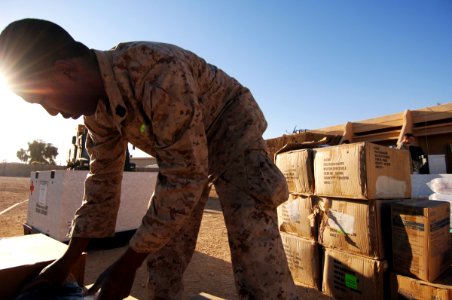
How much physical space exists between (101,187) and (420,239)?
6.97 ft

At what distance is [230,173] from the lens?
1243 millimetres

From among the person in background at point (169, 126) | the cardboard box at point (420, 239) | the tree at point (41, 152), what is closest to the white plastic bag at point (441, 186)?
the cardboard box at point (420, 239)

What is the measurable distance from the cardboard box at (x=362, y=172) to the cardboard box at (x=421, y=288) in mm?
611

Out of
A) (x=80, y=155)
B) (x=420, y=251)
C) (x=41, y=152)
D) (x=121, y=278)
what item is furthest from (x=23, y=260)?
(x=41, y=152)

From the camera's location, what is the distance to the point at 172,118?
97 centimetres

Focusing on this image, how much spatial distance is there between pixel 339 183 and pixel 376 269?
68 cm

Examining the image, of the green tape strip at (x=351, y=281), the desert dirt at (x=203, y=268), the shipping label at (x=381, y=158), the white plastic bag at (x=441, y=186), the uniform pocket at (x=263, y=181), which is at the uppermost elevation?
the shipping label at (x=381, y=158)

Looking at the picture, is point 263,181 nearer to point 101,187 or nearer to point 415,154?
point 101,187

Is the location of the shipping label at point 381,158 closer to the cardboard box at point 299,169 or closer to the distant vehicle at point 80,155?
the cardboard box at point 299,169

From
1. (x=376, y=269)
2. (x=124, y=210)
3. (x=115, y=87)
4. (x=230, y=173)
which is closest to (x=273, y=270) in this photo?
(x=230, y=173)

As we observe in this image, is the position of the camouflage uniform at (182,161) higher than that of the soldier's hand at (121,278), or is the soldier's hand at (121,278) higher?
the camouflage uniform at (182,161)

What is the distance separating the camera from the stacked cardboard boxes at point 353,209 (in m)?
2.26

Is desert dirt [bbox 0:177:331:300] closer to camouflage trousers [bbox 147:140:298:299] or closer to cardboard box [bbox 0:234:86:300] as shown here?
cardboard box [bbox 0:234:86:300]

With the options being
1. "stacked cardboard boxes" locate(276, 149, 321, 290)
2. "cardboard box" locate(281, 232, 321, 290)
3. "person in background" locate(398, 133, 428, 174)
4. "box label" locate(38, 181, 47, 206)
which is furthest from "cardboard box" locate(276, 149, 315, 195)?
"box label" locate(38, 181, 47, 206)
